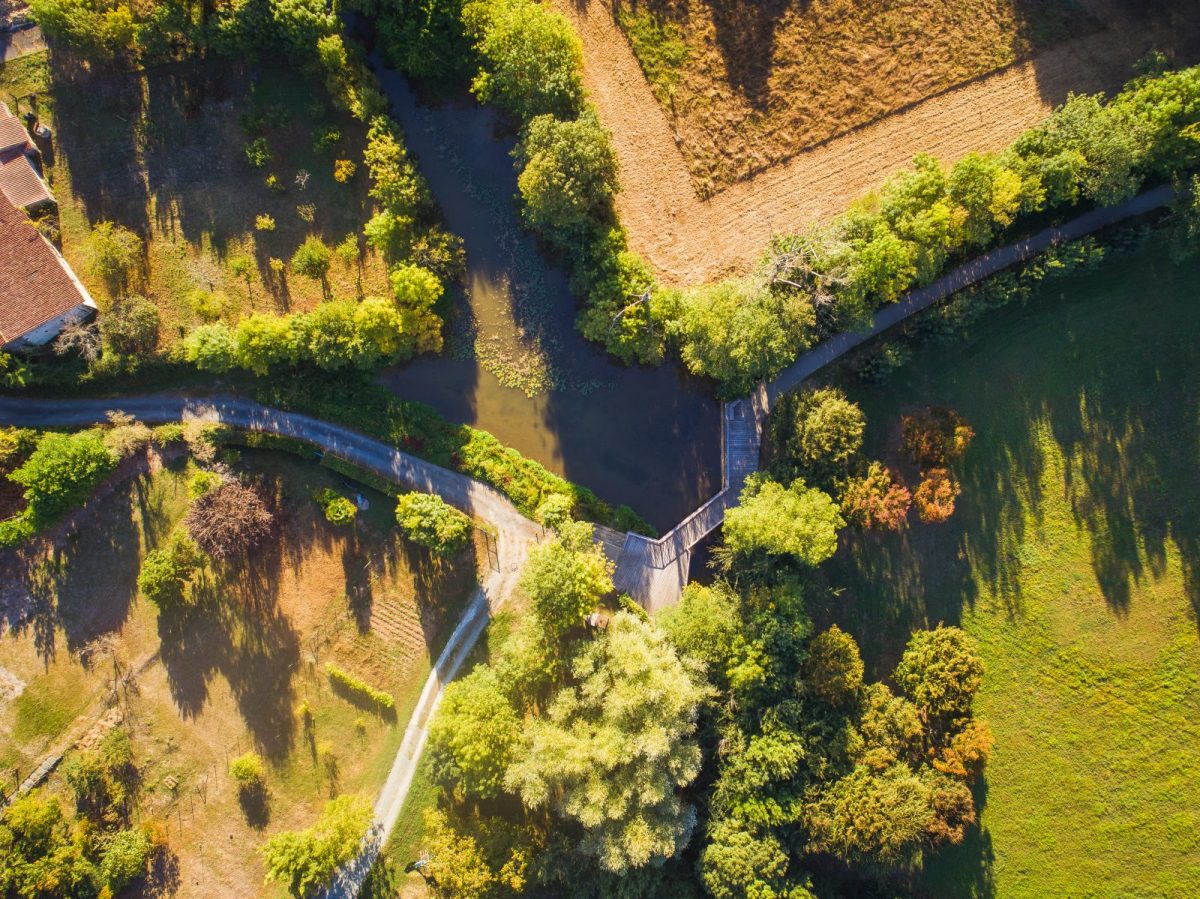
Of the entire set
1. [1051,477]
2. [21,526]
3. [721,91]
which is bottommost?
[21,526]

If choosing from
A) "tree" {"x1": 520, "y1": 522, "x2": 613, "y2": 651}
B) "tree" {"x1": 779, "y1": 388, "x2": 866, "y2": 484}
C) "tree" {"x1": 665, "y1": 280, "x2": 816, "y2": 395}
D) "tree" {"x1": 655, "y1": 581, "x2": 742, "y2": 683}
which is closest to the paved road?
"tree" {"x1": 520, "y1": 522, "x2": 613, "y2": 651}

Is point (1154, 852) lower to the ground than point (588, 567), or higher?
lower

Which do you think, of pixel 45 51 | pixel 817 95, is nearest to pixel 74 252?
pixel 45 51

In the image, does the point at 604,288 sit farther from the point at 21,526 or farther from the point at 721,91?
the point at 21,526

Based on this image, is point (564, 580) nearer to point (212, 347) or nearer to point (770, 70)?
point (212, 347)

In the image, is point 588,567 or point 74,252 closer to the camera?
point 588,567

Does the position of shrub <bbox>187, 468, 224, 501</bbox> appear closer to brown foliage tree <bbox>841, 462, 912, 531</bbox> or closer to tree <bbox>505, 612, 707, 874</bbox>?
tree <bbox>505, 612, 707, 874</bbox>
